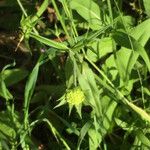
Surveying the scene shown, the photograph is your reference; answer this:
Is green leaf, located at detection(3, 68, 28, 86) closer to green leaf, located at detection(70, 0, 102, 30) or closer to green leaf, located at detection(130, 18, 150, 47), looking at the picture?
green leaf, located at detection(70, 0, 102, 30)

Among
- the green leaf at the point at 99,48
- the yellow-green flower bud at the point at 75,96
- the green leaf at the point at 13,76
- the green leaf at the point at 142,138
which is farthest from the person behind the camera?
the green leaf at the point at 13,76

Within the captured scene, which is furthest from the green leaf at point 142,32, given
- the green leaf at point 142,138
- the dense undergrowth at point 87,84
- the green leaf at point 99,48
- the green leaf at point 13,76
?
the green leaf at point 13,76

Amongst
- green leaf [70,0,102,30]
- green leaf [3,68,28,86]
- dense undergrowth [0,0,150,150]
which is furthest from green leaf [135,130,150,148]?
green leaf [3,68,28,86]

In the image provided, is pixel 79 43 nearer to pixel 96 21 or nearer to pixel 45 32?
pixel 96 21

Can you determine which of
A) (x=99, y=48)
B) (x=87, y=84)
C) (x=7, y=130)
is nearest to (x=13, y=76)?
(x=7, y=130)

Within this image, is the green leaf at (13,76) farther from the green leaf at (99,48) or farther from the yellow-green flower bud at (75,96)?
Result: the yellow-green flower bud at (75,96)

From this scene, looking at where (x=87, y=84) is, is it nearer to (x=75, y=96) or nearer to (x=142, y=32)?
(x=75, y=96)
